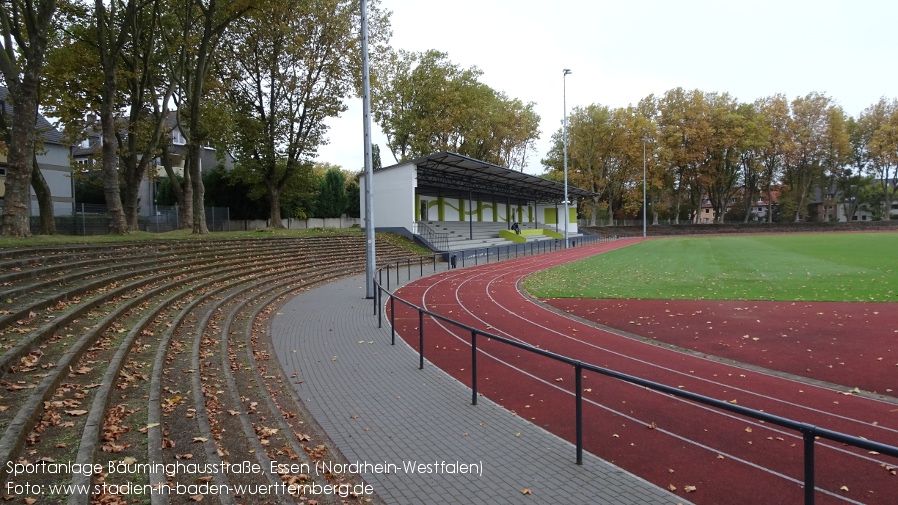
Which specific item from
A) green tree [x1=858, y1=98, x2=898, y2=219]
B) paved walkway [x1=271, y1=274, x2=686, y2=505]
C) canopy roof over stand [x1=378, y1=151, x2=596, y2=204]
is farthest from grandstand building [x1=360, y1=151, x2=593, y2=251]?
green tree [x1=858, y1=98, x2=898, y2=219]

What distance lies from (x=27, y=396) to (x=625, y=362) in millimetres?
7849

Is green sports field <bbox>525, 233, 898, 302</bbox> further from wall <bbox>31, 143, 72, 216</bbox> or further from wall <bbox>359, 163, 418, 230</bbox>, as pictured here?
wall <bbox>31, 143, 72, 216</bbox>

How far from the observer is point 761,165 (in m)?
67.7

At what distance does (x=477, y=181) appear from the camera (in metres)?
44.3

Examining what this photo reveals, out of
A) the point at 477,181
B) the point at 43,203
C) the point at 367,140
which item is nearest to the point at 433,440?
the point at 367,140

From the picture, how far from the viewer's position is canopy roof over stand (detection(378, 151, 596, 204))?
3553 cm

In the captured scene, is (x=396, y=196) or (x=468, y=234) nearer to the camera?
(x=396, y=196)

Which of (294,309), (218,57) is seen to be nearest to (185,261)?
(294,309)

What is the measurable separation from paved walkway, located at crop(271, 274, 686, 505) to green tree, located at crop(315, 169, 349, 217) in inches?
1783

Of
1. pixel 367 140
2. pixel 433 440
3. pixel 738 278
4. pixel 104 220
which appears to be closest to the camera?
pixel 433 440

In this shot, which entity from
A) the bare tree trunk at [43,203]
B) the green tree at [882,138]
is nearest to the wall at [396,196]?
the bare tree trunk at [43,203]

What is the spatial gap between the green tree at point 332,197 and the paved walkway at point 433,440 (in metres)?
45.3

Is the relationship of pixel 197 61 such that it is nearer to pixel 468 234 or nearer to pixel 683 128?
pixel 468 234

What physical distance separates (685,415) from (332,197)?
50454 millimetres
